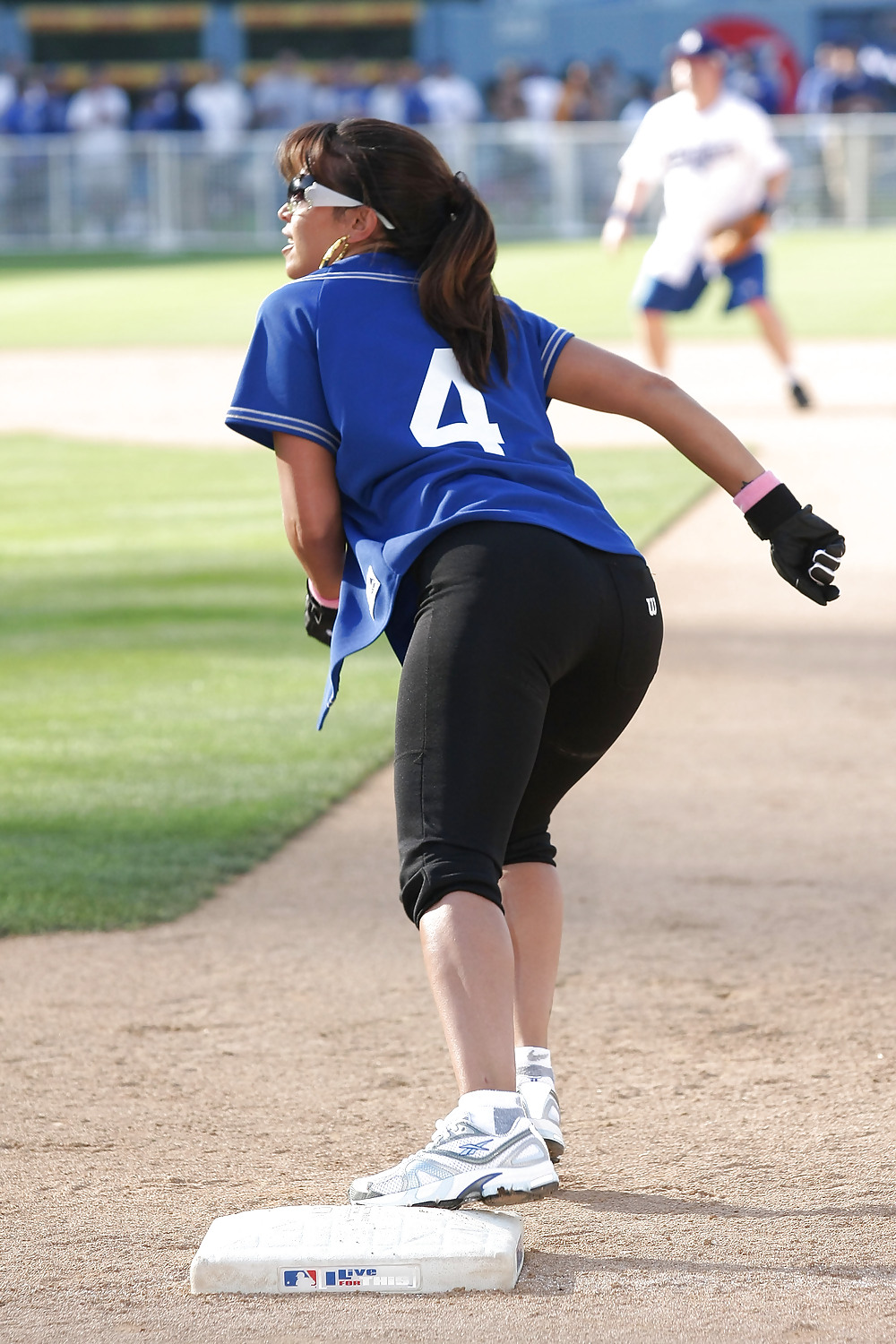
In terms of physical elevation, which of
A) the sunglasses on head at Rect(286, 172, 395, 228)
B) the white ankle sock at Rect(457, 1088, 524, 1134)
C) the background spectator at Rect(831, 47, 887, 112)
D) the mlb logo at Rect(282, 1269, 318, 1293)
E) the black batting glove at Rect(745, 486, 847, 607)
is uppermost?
the sunglasses on head at Rect(286, 172, 395, 228)

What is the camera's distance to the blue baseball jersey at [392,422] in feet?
9.33

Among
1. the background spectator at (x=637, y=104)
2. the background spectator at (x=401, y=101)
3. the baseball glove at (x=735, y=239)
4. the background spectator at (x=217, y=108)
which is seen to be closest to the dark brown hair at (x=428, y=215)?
the baseball glove at (x=735, y=239)

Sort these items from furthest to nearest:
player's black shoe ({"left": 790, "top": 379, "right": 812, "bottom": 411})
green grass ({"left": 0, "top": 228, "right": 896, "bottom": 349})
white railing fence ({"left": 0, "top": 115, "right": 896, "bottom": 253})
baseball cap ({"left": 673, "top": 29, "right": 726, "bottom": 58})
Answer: white railing fence ({"left": 0, "top": 115, "right": 896, "bottom": 253}), green grass ({"left": 0, "top": 228, "right": 896, "bottom": 349}), player's black shoe ({"left": 790, "top": 379, "right": 812, "bottom": 411}), baseball cap ({"left": 673, "top": 29, "right": 726, "bottom": 58})

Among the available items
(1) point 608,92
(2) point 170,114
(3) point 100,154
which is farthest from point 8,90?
(1) point 608,92

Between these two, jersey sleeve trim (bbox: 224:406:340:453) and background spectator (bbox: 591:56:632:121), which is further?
background spectator (bbox: 591:56:632:121)

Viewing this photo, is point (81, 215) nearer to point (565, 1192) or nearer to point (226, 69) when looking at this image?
point (226, 69)

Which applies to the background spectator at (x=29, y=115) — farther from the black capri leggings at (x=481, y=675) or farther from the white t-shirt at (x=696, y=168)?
the black capri leggings at (x=481, y=675)

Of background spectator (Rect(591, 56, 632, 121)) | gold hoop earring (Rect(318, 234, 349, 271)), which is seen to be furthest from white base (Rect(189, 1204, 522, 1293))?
background spectator (Rect(591, 56, 632, 121))

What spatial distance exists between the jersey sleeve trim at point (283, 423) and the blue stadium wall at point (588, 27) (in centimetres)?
3553

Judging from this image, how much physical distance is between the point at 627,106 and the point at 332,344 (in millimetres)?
29443

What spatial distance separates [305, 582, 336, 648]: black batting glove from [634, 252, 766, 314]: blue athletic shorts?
9.57m

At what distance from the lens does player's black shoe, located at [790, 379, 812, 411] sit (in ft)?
42.4

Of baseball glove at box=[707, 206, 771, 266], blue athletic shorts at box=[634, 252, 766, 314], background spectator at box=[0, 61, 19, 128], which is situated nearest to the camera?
blue athletic shorts at box=[634, 252, 766, 314]

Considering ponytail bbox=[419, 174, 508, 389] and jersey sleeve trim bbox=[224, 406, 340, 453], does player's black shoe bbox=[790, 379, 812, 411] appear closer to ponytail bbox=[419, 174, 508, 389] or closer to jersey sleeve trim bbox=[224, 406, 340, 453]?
ponytail bbox=[419, 174, 508, 389]
